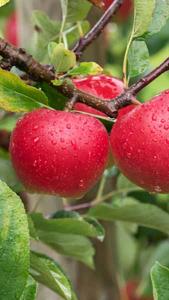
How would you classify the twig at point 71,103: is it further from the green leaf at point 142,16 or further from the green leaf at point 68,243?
the green leaf at point 68,243

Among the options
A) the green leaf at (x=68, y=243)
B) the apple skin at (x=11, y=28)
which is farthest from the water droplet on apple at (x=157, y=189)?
the apple skin at (x=11, y=28)

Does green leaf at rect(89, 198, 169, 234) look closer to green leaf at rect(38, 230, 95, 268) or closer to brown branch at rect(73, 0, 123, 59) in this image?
green leaf at rect(38, 230, 95, 268)

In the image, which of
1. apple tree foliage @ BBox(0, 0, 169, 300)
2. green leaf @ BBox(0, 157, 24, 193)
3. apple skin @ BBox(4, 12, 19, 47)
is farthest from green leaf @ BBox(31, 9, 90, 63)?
apple skin @ BBox(4, 12, 19, 47)

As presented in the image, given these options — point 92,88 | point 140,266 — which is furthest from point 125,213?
point 140,266

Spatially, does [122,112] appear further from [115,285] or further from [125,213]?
[115,285]

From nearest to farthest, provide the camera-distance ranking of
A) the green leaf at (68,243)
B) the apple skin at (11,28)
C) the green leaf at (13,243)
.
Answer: the green leaf at (13,243), the green leaf at (68,243), the apple skin at (11,28)
